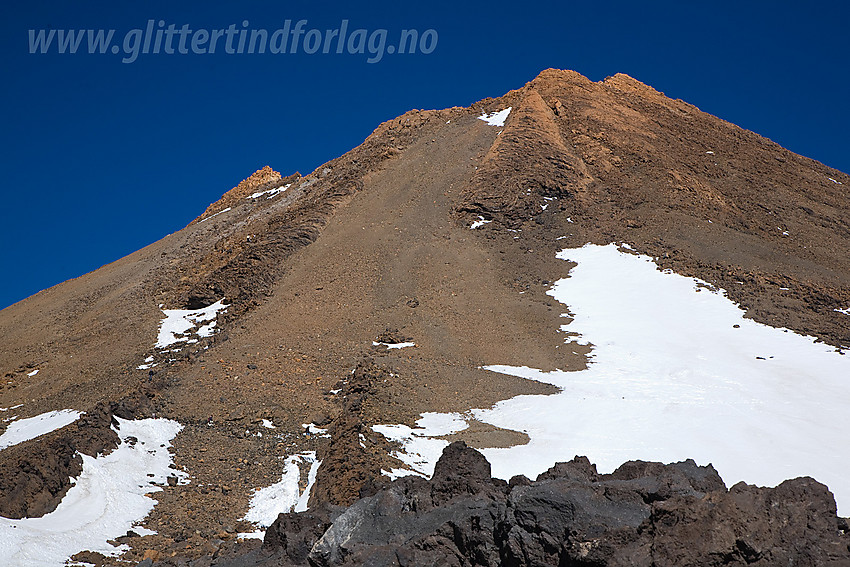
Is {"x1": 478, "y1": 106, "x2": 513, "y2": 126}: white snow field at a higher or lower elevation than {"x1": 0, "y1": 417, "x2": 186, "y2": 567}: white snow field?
higher

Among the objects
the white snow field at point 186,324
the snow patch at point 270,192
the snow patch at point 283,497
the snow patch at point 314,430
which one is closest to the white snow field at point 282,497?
the snow patch at point 283,497

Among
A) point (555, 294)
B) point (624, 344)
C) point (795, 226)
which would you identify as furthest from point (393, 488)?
point (795, 226)

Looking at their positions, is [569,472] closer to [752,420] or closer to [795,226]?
[752,420]

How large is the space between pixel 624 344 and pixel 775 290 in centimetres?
731

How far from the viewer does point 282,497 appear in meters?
14.0

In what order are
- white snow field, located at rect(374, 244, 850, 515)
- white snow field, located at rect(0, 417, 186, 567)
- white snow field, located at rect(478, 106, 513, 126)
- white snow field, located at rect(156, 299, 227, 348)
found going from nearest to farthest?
white snow field, located at rect(0, 417, 186, 567) < white snow field, located at rect(374, 244, 850, 515) < white snow field, located at rect(156, 299, 227, 348) < white snow field, located at rect(478, 106, 513, 126)

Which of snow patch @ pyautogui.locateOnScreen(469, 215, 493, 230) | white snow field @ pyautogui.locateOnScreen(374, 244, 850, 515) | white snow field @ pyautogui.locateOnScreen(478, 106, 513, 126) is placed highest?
white snow field @ pyautogui.locateOnScreen(478, 106, 513, 126)

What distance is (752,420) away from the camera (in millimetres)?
17281

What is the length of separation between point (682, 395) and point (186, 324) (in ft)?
53.6

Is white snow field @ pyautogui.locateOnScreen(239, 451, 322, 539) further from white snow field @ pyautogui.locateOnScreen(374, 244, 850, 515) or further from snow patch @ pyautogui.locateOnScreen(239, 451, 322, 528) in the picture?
white snow field @ pyautogui.locateOnScreen(374, 244, 850, 515)

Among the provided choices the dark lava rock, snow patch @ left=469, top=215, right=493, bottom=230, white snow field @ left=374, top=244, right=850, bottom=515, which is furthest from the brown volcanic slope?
the dark lava rock

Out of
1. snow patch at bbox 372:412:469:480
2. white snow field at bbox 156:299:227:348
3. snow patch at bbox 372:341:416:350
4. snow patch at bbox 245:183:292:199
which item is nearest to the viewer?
snow patch at bbox 372:412:469:480

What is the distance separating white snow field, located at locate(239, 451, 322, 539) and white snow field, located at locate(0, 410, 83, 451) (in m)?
6.62

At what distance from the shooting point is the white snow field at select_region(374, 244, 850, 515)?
1512 cm
